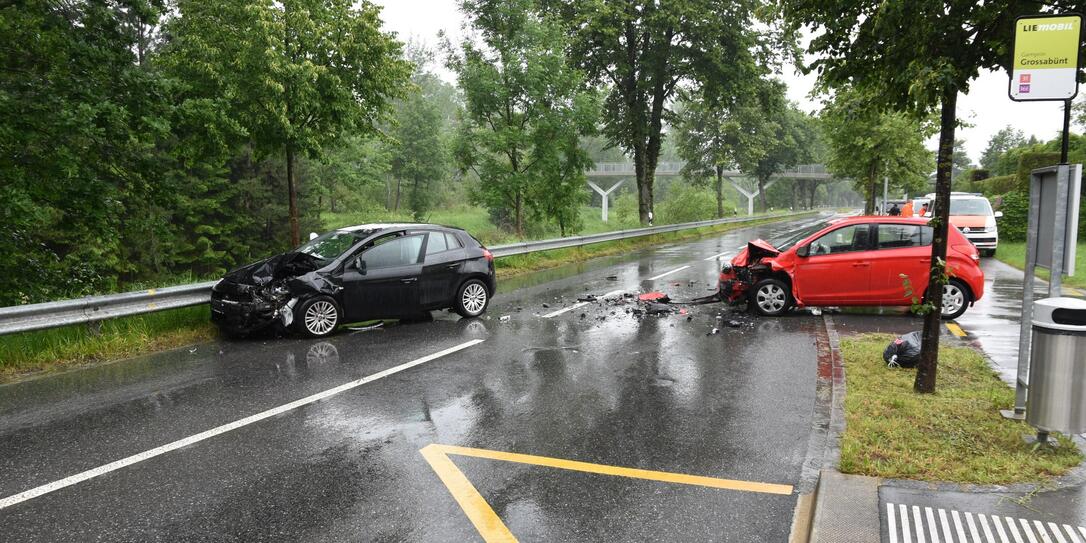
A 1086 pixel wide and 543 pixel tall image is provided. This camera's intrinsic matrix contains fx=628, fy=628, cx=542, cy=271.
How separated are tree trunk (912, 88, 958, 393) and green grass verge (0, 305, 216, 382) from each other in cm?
878

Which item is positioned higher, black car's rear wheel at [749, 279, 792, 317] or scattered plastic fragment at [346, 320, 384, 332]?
black car's rear wheel at [749, 279, 792, 317]

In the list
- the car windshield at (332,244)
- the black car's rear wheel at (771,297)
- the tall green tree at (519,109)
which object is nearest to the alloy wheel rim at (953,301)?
the black car's rear wheel at (771,297)

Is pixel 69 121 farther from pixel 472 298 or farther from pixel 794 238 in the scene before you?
pixel 794 238

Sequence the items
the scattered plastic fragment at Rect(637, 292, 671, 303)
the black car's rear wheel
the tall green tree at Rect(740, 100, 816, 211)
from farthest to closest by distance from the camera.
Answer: the tall green tree at Rect(740, 100, 816, 211) < the scattered plastic fragment at Rect(637, 292, 671, 303) < the black car's rear wheel

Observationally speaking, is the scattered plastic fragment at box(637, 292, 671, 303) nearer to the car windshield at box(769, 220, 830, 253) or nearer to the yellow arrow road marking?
the car windshield at box(769, 220, 830, 253)

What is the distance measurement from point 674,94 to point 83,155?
25.2 m

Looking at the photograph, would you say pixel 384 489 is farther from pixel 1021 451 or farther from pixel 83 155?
pixel 83 155

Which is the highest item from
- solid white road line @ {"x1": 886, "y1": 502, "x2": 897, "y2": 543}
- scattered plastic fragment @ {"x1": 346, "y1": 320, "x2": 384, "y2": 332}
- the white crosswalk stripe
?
the white crosswalk stripe

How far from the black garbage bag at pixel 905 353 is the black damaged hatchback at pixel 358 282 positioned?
606cm

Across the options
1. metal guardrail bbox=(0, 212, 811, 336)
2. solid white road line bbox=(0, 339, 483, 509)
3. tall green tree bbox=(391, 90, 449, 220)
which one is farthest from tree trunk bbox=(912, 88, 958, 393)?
tall green tree bbox=(391, 90, 449, 220)

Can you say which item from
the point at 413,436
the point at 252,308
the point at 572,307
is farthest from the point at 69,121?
the point at 572,307

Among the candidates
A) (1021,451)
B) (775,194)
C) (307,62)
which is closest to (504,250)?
(307,62)

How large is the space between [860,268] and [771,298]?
139 cm

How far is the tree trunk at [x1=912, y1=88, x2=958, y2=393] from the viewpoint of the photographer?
18.2 feet
